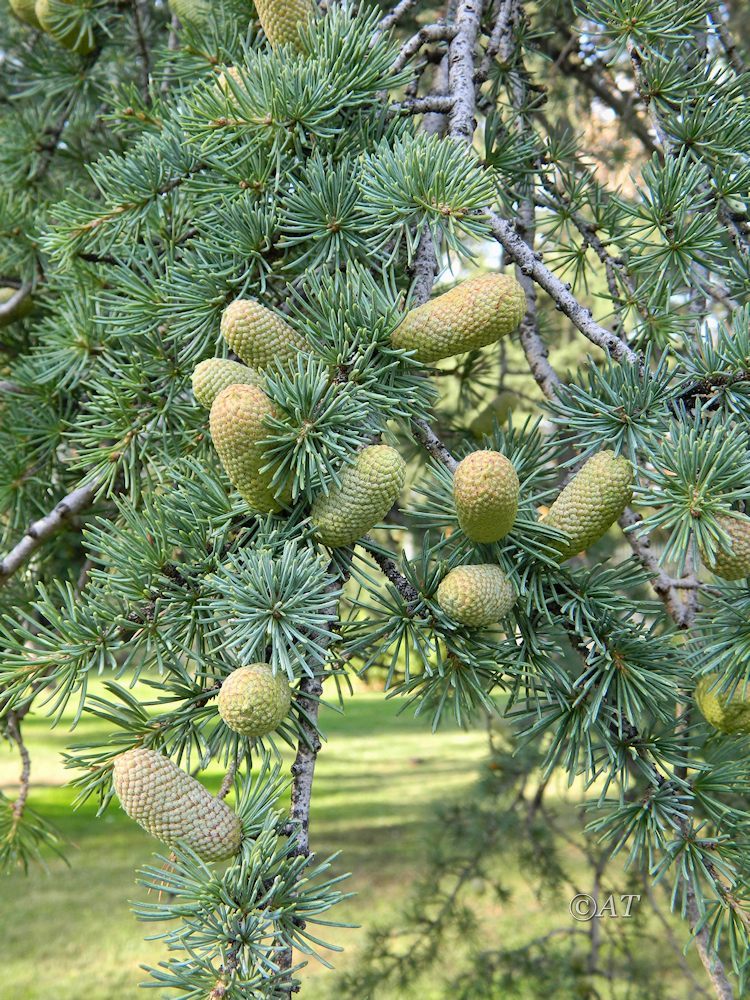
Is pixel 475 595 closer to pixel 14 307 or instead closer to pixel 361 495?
pixel 361 495

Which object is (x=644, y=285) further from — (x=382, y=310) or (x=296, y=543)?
(x=296, y=543)

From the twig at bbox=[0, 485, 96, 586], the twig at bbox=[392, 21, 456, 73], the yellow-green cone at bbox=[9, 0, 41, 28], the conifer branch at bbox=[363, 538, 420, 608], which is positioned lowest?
the twig at bbox=[0, 485, 96, 586]

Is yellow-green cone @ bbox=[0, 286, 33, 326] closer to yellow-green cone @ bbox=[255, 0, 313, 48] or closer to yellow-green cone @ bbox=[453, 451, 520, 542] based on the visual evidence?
yellow-green cone @ bbox=[255, 0, 313, 48]

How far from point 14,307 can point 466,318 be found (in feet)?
3.25

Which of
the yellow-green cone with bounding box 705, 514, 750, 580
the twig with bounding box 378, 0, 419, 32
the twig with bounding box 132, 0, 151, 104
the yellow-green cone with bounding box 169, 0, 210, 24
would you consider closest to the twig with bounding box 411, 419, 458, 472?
the yellow-green cone with bounding box 705, 514, 750, 580

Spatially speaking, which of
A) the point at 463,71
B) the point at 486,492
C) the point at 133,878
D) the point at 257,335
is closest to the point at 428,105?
the point at 463,71

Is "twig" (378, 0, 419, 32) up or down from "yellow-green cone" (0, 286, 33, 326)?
up

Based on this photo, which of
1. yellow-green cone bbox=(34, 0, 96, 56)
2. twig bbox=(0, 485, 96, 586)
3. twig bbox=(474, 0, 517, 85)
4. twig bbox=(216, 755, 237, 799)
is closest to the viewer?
twig bbox=(216, 755, 237, 799)

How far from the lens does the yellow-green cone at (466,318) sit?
2.35 ft

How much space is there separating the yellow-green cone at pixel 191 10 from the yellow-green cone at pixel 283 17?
389mm

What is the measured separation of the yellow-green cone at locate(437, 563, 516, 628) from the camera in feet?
2.24

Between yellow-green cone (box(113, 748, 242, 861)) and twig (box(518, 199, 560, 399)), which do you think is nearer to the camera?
yellow-green cone (box(113, 748, 242, 861))

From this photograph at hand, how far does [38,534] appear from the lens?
1094 millimetres

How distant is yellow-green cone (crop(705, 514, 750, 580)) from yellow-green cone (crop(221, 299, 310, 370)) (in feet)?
1.23
